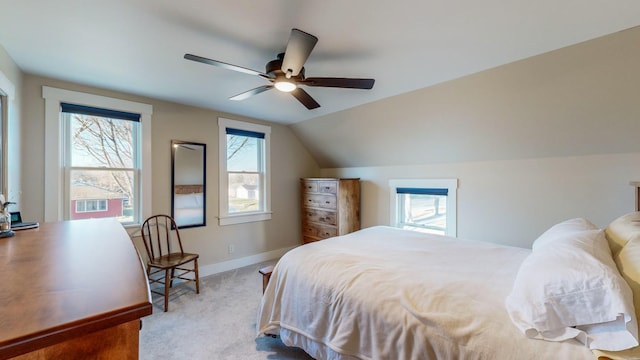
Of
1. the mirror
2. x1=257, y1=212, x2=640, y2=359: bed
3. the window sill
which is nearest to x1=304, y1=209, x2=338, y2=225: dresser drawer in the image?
the window sill

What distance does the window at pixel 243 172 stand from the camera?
3.71 metres

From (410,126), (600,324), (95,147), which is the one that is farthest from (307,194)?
(600,324)

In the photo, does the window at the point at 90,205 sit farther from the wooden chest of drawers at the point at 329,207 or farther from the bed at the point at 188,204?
the wooden chest of drawers at the point at 329,207

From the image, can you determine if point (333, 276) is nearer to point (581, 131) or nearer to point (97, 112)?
point (581, 131)

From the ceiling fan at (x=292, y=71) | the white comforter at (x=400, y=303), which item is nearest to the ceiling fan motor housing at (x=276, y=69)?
the ceiling fan at (x=292, y=71)

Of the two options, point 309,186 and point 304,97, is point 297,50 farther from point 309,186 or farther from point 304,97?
point 309,186

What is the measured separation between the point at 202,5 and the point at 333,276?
176 cm

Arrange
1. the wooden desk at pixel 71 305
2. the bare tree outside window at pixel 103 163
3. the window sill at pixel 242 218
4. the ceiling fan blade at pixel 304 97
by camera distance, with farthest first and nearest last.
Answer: the window sill at pixel 242 218, the bare tree outside window at pixel 103 163, the ceiling fan blade at pixel 304 97, the wooden desk at pixel 71 305

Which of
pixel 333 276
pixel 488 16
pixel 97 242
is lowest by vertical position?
pixel 333 276

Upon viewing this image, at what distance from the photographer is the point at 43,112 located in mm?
2479

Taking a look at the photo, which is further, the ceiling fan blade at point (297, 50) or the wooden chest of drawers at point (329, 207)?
the wooden chest of drawers at point (329, 207)

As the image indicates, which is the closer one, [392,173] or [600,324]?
[600,324]

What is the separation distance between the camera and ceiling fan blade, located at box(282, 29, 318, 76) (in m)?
1.42

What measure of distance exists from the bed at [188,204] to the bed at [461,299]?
6.43 feet
